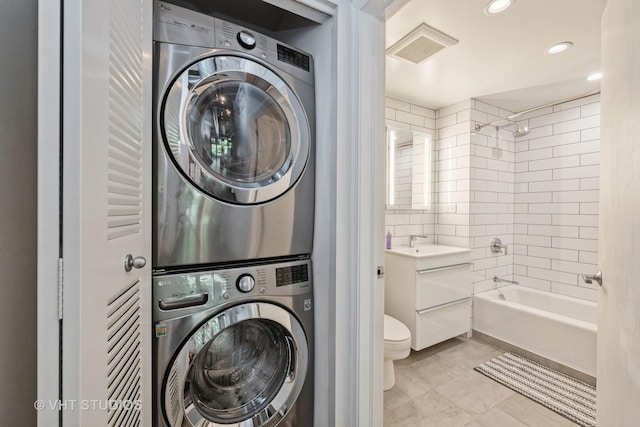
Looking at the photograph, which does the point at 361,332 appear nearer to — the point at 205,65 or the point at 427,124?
the point at 205,65

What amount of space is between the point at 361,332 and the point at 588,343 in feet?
6.71

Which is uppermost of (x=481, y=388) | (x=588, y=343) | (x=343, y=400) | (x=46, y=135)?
(x=46, y=135)

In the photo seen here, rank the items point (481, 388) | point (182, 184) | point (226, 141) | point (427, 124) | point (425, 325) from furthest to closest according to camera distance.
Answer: point (427, 124)
point (425, 325)
point (481, 388)
point (226, 141)
point (182, 184)

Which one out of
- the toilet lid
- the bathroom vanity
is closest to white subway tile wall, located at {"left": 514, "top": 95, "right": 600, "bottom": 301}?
the bathroom vanity

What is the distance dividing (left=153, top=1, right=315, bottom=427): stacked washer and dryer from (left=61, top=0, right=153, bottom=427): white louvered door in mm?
104

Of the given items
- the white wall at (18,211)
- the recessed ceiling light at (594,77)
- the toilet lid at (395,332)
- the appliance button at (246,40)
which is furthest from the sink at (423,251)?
the white wall at (18,211)

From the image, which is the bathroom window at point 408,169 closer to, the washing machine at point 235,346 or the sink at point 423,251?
the sink at point 423,251

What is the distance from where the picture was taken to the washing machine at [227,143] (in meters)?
0.83

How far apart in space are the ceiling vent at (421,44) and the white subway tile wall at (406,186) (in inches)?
27.4

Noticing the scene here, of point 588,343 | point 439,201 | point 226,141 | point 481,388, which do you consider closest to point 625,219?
point 226,141

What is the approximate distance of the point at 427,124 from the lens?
2.83 meters

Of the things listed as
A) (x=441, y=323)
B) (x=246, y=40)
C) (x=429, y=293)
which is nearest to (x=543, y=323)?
(x=441, y=323)

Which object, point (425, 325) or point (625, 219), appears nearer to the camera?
point (625, 219)

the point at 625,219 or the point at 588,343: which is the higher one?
the point at 625,219
